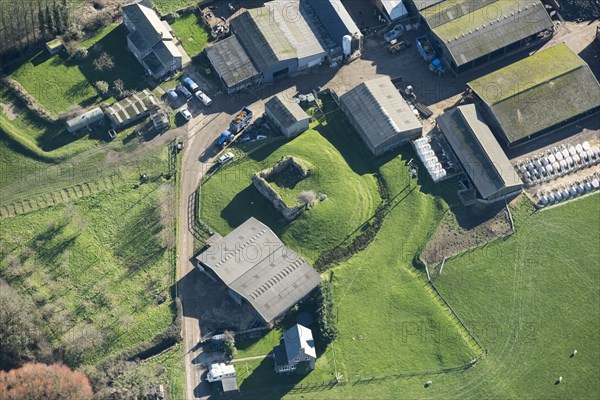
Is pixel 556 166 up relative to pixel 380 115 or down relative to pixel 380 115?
down

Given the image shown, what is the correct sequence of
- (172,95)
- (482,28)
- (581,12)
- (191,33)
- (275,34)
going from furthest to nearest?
(581,12)
(191,33)
(275,34)
(482,28)
(172,95)

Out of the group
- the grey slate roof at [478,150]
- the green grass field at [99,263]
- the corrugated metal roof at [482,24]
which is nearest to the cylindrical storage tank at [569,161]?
the grey slate roof at [478,150]

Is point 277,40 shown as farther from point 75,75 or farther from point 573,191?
point 573,191

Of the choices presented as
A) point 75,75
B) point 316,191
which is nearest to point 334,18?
point 316,191

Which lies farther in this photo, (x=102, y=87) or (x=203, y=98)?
(x=102, y=87)

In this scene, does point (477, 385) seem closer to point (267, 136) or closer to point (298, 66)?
point (267, 136)

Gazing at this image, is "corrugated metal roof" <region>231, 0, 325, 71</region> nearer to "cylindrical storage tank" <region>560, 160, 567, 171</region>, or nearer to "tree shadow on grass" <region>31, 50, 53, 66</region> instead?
"tree shadow on grass" <region>31, 50, 53, 66</region>
